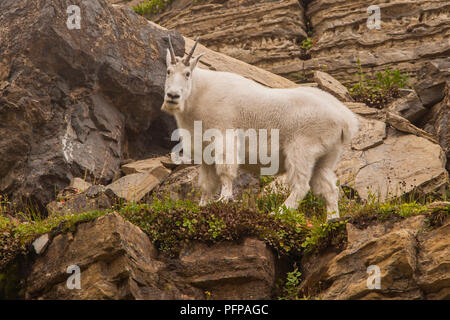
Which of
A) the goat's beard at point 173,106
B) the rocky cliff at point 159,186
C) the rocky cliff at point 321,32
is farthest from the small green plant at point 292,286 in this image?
the rocky cliff at point 321,32

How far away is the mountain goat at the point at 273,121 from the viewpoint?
9.09 metres

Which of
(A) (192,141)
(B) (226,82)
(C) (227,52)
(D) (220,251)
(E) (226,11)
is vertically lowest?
(D) (220,251)

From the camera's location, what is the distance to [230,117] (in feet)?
30.7

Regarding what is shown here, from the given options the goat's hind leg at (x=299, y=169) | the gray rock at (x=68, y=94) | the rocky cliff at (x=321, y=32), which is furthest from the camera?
the rocky cliff at (x=321, y=32)

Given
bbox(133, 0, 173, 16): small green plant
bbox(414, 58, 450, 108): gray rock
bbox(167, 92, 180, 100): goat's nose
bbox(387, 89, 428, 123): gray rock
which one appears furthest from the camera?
bbox(133, 0, 173, 16): small green plant

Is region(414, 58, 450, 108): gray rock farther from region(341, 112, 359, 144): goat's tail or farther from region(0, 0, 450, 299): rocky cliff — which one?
region(341, 112, 359, 144): goat's tail

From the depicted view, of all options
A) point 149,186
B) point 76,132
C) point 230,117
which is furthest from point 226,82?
point 76,132

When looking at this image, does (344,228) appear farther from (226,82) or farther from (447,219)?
(226,82)

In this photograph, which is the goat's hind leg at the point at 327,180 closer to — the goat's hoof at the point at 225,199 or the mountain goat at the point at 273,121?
the mountain goat at the point at 273,121

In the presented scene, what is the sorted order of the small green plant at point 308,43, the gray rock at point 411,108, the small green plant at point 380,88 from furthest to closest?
the small green plant at point 308,43, the small green plant at point 380,88, the gray rock at point 411,108

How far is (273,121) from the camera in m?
9.40

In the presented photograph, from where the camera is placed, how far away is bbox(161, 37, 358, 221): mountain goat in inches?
358

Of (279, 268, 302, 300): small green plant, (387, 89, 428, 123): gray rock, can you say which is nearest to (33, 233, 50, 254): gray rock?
(279, 268, 302, 300): small green plant

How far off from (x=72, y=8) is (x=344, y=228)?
8.24 meters
